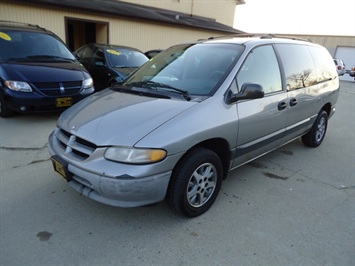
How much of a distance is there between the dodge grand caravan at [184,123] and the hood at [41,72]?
91.1 inches

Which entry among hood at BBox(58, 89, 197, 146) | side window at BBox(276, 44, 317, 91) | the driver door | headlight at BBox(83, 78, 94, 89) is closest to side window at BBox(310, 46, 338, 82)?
side window at BBox(276, 44, 317, 91)

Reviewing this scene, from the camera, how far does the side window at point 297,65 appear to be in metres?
3.55

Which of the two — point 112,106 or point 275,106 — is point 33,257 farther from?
point 275,106

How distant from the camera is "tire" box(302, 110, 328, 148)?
460 cm

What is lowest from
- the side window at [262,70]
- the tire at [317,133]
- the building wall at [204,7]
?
the tire at [317,133]

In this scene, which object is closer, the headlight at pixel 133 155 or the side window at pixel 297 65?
the headlight at pixel 133 155

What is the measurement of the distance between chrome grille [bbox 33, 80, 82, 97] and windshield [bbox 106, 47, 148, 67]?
6.83 ft

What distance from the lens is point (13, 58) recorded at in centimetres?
521

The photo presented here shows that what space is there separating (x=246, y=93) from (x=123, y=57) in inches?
220

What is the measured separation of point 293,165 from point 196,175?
85.8 inches

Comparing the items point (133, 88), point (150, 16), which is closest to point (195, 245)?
point (133, 88)

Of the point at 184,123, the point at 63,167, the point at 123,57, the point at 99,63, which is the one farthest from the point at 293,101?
the point at 99,63

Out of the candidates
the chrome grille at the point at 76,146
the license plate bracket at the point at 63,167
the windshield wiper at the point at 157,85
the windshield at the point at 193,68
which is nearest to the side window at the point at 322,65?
the windshield at the point at 193,68

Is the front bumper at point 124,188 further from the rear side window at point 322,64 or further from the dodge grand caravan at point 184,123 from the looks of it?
the rear side window at point 322,64
